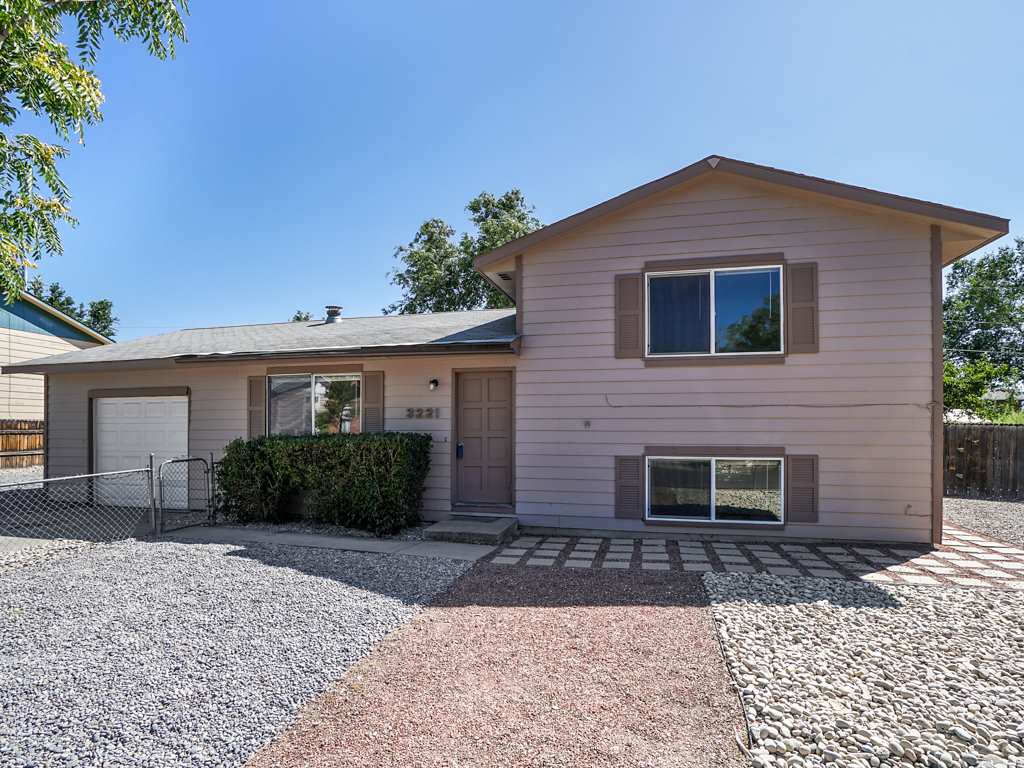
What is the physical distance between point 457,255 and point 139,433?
16.3 metres

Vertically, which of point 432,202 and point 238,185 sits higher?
point 432,202

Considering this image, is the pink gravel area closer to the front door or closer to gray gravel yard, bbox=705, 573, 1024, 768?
gray gravel yard, bbox=705, 573, 1024, 768

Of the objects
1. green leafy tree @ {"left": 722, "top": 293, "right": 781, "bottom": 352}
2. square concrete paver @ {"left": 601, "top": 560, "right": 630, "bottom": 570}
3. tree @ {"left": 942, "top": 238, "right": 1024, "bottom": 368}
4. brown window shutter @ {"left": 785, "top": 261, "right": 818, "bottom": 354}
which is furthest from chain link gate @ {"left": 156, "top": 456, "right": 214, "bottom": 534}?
tree @ {"left": 942, "top": 238, "right": 1024, "bottom": 368}

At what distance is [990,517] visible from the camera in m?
8.38

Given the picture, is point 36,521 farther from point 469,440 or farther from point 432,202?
point 432,202

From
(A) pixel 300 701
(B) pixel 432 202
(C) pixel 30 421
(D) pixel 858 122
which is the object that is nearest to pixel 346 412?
(A) pixel 300 701

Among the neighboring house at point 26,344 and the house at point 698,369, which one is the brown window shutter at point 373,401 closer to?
the house at point 698,369

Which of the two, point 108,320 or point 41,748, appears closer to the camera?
point 41,748

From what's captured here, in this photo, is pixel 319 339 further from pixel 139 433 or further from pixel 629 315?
pixel 629 315

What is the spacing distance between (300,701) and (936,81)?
11.3 meters

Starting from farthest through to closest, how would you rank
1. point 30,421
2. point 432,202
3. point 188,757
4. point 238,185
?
point 432,202 < point 30,421 < point 238,185 < point 188,757

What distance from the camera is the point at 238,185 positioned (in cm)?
1430

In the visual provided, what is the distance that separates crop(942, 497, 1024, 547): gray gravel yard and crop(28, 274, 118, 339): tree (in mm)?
45381

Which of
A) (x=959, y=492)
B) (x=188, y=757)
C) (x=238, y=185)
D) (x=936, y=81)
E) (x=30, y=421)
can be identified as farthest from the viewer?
(x=30, y=421)
